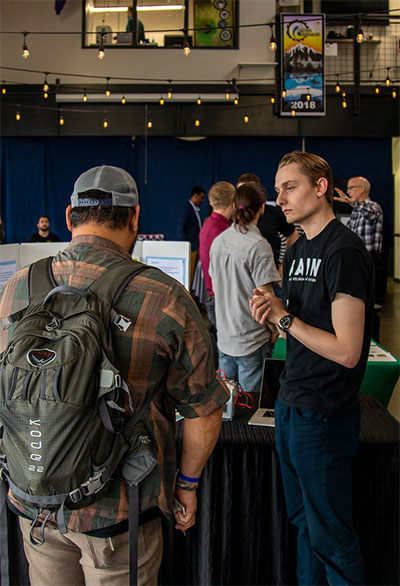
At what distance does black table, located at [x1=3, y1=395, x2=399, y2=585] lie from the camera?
1.90 meters

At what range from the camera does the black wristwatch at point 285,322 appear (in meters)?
1.55

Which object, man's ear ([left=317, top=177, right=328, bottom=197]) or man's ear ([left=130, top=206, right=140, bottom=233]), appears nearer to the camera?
man's ear ([left=130, top=206, right=140, bottom=233])

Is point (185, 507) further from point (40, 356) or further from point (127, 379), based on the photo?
point (40, 356)

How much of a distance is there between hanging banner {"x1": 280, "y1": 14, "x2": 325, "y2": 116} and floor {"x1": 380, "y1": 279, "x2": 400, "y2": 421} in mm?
3342

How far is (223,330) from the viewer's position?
2799 mm

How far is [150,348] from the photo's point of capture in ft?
3.72

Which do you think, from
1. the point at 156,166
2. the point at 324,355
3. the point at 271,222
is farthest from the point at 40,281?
the point at 156,166

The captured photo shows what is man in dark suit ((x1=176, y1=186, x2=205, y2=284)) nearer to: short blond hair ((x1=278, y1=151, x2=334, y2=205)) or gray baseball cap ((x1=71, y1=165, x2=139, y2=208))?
short blond hair ((x1=278, y1=151, x2=334, y2=205))

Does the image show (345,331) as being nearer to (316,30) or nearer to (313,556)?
(313,556)

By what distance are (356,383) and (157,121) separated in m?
9.08

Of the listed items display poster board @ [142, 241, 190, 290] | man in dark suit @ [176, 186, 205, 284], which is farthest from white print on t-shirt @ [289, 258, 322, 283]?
man in dark suit @ [176, 186, 205, 284]

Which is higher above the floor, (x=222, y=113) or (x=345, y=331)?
(x=222, y=113)

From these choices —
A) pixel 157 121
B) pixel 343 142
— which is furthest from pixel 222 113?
pixel 343 142

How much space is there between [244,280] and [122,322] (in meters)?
1.65
